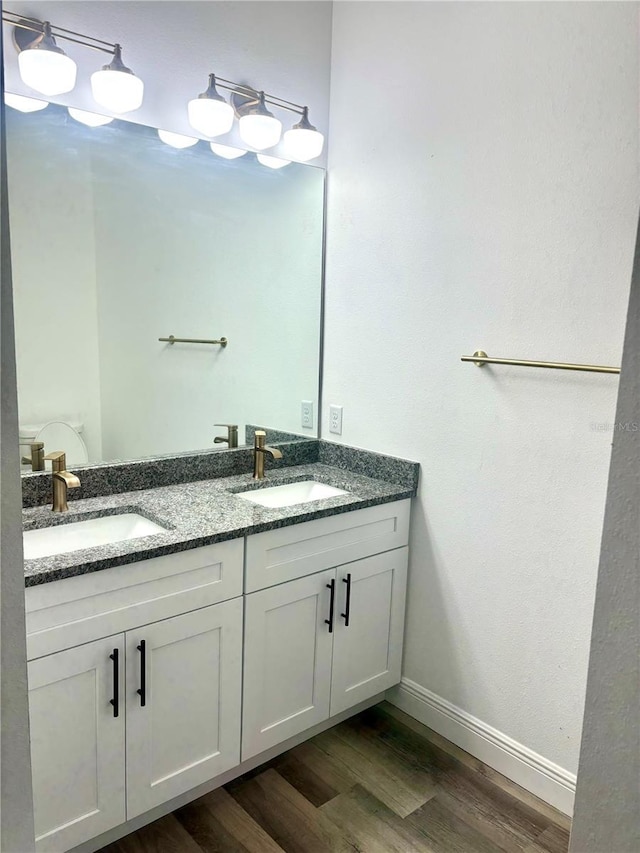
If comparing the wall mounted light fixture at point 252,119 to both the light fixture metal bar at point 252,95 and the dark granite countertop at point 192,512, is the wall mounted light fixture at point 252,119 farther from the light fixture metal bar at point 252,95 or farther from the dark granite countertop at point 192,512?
the dark granite countertop at point 192,512

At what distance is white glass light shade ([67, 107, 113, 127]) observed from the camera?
1.75 m

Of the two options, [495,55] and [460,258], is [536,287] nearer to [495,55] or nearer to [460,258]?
[460,258]

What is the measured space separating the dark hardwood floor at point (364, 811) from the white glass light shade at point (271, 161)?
6.68ft

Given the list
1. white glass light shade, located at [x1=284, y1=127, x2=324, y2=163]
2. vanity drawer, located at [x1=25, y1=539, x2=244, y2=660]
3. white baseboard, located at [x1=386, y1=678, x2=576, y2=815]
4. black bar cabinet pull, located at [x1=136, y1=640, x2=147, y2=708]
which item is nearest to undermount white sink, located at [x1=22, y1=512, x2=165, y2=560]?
vanity drawer, located at [x1=25, y1=539, x2=244, y2=660]

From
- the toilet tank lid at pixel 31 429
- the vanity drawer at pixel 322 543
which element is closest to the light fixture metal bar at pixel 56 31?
the toilet tank lid at pixel 31 429

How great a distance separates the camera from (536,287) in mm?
1749

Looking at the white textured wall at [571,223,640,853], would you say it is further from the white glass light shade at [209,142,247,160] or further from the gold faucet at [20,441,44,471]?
the white glass light shade at [209,142,247,160]

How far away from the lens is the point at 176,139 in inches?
77.7

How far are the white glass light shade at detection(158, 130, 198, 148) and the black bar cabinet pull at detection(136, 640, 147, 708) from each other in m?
1.51

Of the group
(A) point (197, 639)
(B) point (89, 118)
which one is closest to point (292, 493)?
(A) point (197, 639)

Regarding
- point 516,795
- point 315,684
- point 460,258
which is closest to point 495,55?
point 460,258

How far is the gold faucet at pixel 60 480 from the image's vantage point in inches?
67.9

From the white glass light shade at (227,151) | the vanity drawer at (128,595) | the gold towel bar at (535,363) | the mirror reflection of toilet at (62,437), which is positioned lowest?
the vanity drawer at (128,595)

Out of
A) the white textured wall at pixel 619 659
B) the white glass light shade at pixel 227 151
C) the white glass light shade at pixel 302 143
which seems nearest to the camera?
the white textured wall at pixel 619 659
